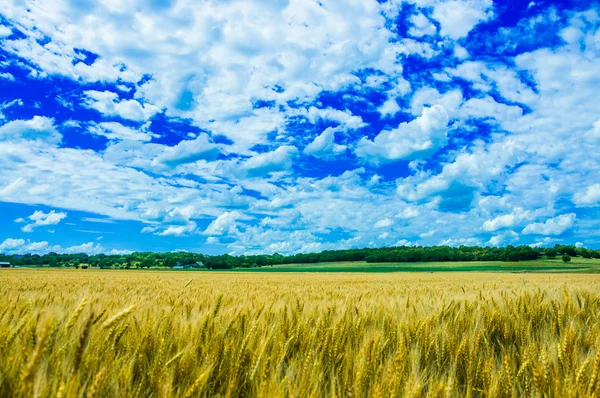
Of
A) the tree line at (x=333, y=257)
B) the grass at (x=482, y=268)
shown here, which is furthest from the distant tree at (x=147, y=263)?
the grass at (x=482, y=268)

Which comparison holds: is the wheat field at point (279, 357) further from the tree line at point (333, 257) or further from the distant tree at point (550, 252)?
the distant tree at point (550, 252)

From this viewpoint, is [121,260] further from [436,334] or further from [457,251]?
[436,334]

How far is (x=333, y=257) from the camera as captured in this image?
131000mm

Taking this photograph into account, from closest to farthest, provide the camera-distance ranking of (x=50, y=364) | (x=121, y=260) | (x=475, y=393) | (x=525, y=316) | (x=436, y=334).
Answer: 1. (x=50, y=364)
2. (x=475, y=393)
3. (x=436, y=334)
4. (x=525, y=316)
5. (x=121, y=260)

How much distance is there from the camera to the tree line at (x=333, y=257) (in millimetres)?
110688

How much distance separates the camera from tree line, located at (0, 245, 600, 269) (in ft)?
363

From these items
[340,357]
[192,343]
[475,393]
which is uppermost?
[192,343]

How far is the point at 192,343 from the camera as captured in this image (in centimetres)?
226

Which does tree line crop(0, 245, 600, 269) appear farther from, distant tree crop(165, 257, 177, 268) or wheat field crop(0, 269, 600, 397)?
wheat field crop(0, 269, 600, 397)

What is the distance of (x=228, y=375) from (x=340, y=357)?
74cm

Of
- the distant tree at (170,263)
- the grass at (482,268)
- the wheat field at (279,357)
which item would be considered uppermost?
the wheat field at (279,357)

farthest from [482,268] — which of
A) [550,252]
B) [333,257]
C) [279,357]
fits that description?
[279,357]

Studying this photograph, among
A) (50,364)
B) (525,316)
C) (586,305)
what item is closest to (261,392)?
(50,364)

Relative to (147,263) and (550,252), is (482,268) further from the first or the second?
(147,263)
